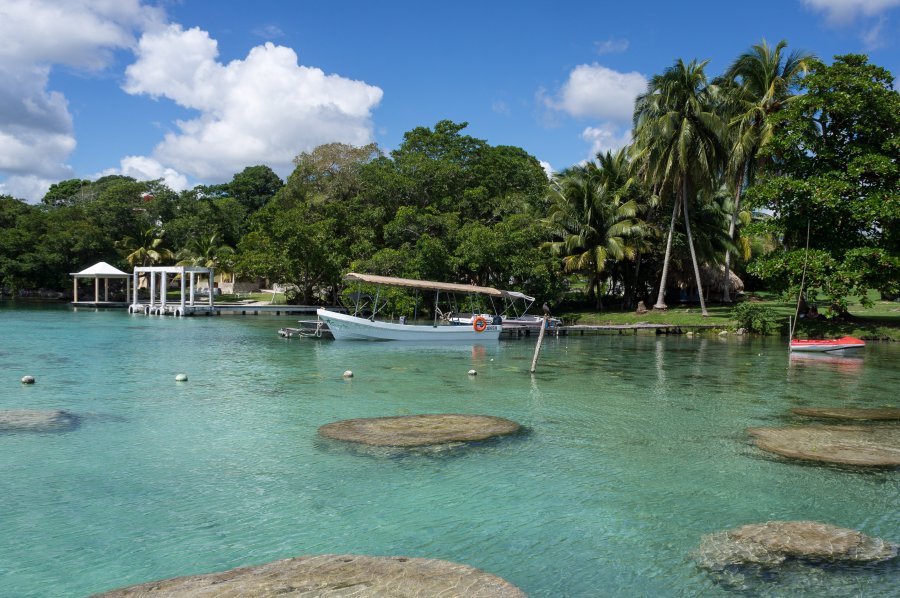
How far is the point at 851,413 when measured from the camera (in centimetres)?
1557

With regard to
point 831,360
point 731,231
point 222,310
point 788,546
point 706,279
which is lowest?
point 788,546

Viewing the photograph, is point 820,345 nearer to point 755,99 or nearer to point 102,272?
point 755,99

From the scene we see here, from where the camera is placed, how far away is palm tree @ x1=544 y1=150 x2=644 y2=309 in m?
40.9

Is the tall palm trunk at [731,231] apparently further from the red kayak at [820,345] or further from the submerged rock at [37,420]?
the submerged rock at [37,420]

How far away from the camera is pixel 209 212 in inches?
2675

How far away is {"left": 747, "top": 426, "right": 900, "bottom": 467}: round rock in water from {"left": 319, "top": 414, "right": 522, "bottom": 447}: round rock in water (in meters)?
4.91

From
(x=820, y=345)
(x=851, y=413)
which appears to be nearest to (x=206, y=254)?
(x=820, y=345)

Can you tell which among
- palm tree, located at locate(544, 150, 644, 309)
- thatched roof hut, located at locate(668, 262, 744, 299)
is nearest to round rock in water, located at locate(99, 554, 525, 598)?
palm tree, located at locate(544, 150, 644, 309)

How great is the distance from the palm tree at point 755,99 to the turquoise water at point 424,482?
776 inches

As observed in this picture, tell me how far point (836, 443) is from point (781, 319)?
27.3 meters

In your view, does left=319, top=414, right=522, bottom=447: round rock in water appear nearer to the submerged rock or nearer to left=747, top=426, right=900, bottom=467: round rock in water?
left=747, top=426, right=900, bottom=467: round rock in water

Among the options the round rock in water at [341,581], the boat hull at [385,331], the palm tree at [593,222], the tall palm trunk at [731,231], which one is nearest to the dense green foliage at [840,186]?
the tall palm trunk at [731,231]

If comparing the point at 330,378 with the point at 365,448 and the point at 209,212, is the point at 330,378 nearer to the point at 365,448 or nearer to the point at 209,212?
the point at 365,448

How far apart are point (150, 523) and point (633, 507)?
6.47 metres
